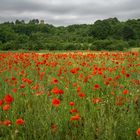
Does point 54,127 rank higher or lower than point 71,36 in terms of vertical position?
lower

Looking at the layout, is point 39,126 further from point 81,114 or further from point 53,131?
point 81,114

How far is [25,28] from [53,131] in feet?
173

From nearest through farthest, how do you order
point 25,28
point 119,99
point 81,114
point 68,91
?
point 81,114 < point 119,99 < point 68,91 < point 25,28

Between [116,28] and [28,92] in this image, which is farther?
[116,28]

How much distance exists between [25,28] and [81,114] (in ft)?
171

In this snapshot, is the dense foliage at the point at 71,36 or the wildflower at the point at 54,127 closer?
the wildflower at the point at 54,127

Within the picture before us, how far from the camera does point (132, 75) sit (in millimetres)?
6441

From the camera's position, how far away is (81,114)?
3717 millimetres

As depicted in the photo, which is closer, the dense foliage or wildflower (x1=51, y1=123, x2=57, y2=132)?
wildflower (x1=51, y1=123, x2=57, y2=132)

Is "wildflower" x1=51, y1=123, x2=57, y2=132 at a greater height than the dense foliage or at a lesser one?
lesser

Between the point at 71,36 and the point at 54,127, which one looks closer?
the point at 54,127

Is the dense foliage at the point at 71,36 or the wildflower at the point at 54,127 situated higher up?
the dense foliage at the point at 71,36

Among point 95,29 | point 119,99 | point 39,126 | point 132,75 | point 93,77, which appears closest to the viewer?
point 39,126

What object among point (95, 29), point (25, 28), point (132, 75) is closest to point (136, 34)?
point (95, 29)
